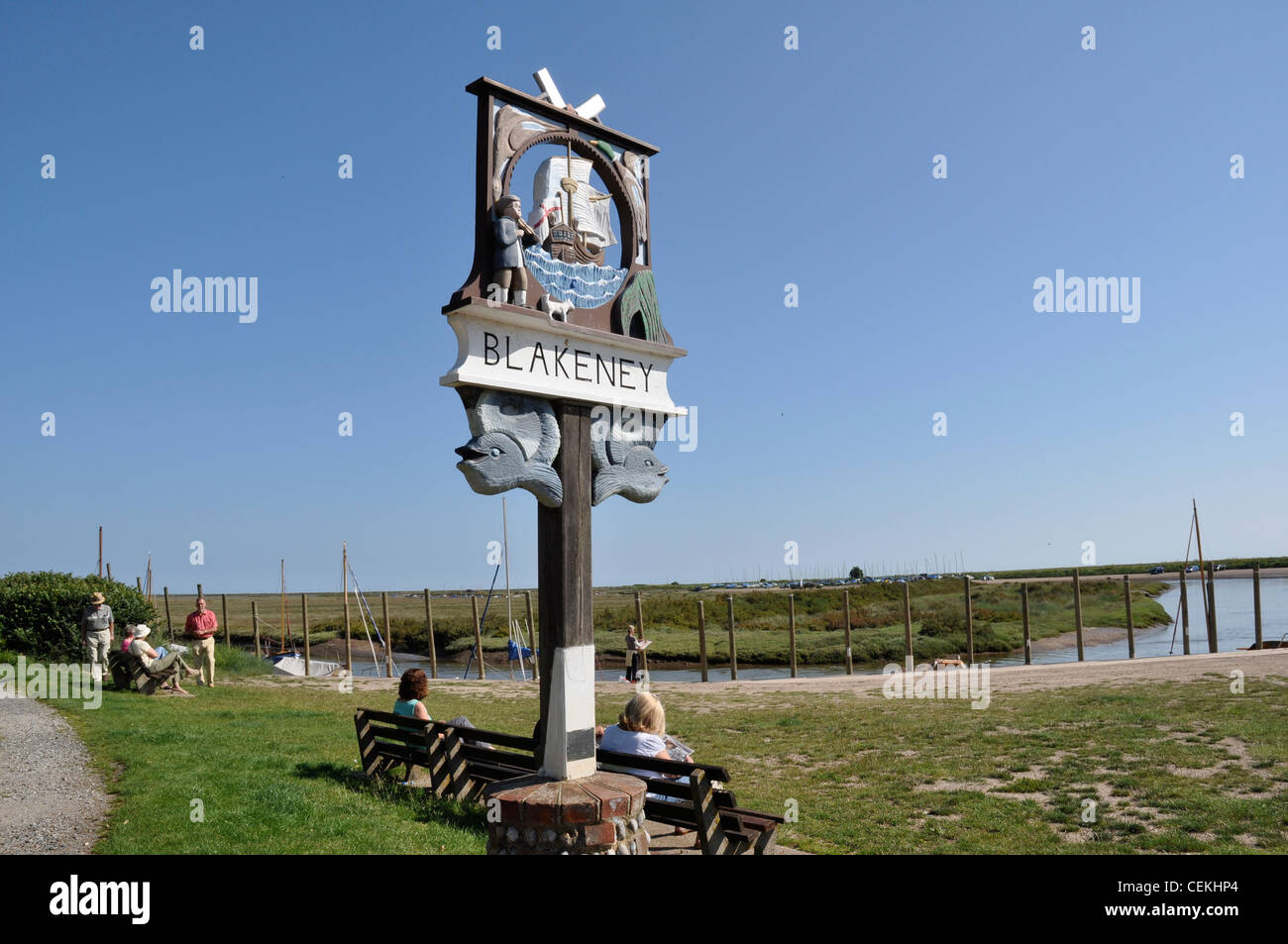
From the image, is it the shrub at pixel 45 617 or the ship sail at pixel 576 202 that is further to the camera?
the shrub at pixel 45 617

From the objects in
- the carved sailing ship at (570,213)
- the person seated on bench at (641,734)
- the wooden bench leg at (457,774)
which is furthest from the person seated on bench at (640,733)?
the carved sailing ship at (570,213)

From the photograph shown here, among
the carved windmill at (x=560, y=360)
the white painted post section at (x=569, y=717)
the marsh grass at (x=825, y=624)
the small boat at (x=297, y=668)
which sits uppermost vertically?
the carved windmill at (x=560, y=360)

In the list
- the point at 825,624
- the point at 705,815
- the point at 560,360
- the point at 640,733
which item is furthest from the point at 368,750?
the point at 825,624

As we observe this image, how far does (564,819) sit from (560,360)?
1.91m

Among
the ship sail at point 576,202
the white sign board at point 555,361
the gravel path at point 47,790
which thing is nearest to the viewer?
the white sign board at point 555,361

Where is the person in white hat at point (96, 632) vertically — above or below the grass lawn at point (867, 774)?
above

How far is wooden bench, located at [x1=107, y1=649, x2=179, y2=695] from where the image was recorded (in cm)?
1218

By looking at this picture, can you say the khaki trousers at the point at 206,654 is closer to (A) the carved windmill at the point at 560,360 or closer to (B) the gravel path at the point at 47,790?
(B) the gravel path at the point at 47,790

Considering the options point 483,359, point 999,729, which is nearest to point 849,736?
point 999,729

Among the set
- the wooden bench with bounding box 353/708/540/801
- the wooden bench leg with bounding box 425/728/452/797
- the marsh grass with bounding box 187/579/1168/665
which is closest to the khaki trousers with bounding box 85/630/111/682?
the wooden bench with bounding box 353/708/540/801

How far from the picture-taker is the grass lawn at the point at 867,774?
5430mm

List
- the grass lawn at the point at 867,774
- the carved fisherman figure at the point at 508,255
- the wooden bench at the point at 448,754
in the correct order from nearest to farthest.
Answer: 1. the carved fisherman figure at the point at 508,255
2. the grass lawn at the point at 867,774
3. the wooden bench at the point at 448,754

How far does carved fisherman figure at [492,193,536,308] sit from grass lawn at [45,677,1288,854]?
10.3 ft
